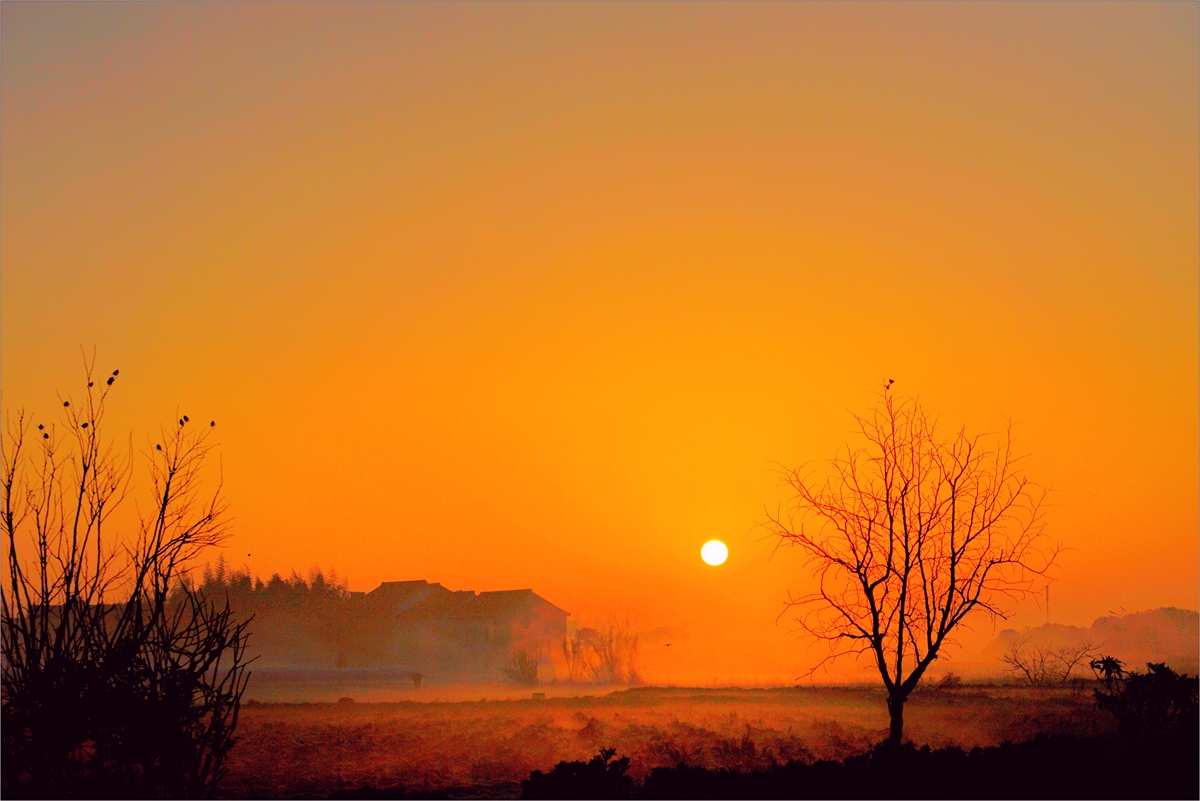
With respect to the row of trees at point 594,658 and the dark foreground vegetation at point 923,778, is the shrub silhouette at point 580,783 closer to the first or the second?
the dark foreground vegetation at point 923,778

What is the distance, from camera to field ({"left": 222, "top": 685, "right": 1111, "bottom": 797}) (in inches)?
794

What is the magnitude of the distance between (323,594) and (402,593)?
18.6 ft

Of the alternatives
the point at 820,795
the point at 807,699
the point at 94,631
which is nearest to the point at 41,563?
the point at 94,631

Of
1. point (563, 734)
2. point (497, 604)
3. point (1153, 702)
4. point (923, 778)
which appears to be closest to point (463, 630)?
point (497, 604)

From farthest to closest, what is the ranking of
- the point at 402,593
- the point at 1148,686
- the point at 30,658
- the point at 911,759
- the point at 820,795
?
the point at 402,593, the point at 1148,686, the point at 911,759, the point at 820,795, the point at 30,658

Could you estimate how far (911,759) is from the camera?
12.8 m

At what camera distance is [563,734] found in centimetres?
2595

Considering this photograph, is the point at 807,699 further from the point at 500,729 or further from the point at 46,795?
the point at 46,795

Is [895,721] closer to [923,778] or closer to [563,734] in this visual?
[923,778]

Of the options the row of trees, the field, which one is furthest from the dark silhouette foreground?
the row of trees

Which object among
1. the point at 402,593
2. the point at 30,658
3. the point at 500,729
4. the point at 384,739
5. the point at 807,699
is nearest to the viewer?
the point at 30,658

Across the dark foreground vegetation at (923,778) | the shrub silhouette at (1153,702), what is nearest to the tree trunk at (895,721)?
the dark foreground vegetation at (923,778)

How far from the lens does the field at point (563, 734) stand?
2017 centimetres

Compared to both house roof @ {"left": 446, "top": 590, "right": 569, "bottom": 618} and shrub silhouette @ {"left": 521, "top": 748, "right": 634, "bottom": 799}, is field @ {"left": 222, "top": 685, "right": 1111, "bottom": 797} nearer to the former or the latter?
shrub silhouette @ {"left": 521, "top": 748, "right": 634, "bottom": 799}
